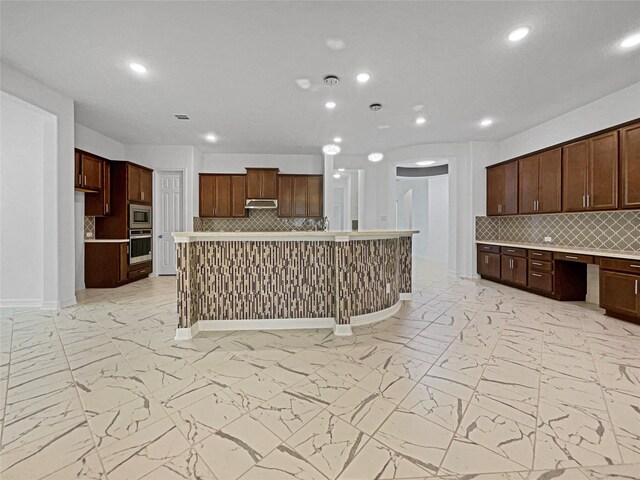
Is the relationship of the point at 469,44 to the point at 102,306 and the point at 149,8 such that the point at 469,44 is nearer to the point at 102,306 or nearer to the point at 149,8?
the point at 149,8

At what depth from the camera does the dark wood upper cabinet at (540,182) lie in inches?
185

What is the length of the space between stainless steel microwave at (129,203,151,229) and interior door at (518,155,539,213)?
24.0ft

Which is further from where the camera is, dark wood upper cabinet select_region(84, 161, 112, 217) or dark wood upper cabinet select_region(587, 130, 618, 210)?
dark wood upper cabinet select_region(84, 161, 112, 217)

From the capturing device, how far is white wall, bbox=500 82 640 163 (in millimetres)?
3850

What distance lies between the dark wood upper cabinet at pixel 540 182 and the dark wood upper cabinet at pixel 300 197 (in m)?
4.01

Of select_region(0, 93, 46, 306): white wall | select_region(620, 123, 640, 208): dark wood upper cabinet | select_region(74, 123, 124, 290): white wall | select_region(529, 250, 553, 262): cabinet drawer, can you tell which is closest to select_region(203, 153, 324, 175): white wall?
select_region(74, 123, 124, 290): white wall

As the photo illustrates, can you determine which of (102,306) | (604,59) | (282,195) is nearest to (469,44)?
(604,59)

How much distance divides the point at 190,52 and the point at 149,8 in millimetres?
643

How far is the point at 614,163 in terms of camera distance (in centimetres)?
383

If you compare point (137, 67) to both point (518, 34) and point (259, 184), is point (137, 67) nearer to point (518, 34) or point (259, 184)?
point (259, 184)

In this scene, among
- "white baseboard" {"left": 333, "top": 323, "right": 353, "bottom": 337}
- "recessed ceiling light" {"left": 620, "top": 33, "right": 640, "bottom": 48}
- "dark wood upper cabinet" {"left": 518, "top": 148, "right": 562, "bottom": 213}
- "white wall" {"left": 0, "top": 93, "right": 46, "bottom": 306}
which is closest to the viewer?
"recessed ceiling light" {"left": 620, "top": 33, "right": 640, "bottom": 48}

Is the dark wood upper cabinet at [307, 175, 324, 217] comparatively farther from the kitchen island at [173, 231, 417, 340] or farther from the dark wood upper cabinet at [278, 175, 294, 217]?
the kitchen island at [173, 231, 417, 340]

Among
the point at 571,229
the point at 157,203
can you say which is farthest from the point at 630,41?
the point at 157,203

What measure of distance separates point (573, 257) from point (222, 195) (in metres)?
6.60
